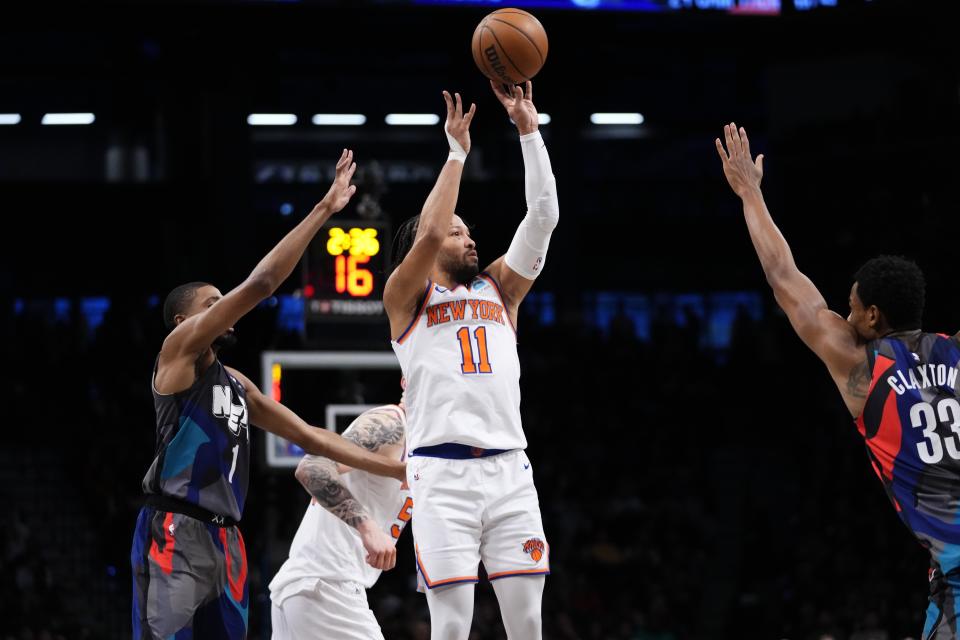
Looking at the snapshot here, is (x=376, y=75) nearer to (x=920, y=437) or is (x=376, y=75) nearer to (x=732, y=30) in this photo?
(x=732, y=30)

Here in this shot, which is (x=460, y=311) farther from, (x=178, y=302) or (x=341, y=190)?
(x=178, y=302)

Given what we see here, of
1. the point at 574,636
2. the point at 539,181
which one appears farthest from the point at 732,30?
the point at 539,181

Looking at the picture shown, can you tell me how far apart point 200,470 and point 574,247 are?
16.0 meters

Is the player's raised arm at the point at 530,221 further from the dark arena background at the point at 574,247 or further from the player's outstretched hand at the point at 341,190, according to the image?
the dark arena background at the point at 574,247

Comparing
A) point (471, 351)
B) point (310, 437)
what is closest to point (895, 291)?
point (471, 351)

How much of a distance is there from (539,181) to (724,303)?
18.2 meters

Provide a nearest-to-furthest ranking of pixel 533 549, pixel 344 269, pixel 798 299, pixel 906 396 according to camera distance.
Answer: pixel 906 396, pixel 798 299, pixel 533 549, pixel 344 269

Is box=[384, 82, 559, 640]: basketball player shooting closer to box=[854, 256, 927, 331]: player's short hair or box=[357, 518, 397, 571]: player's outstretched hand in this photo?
box=[357, 518, 397, 571]: player's outstretched hand

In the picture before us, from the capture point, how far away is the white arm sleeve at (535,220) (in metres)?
5.60

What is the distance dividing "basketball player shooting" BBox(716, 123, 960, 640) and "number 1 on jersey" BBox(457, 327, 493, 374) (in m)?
1.27

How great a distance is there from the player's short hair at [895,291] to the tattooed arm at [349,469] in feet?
7.33

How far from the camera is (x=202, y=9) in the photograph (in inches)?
668

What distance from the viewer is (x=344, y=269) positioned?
10883mm

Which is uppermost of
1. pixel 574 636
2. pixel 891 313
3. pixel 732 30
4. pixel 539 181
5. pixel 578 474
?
pixel 732 30
